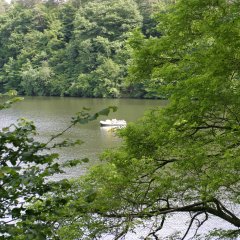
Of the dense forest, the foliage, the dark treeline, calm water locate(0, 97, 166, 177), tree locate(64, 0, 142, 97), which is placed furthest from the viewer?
the dark treeline

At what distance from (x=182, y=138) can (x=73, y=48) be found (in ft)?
164

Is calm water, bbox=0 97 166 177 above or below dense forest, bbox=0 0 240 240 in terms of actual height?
below

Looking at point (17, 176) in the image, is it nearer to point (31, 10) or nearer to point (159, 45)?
point (159, 45)

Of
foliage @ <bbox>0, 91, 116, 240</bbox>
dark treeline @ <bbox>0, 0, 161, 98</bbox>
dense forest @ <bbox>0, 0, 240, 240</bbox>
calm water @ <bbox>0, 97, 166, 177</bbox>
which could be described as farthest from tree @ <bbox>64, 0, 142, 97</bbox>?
foliage @ <bbox>0, 91, 116, 240</bbox>

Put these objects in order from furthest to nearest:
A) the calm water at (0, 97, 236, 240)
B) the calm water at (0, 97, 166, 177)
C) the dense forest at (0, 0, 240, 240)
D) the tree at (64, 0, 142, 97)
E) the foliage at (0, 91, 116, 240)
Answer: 1. the tree at (64, 0, 142, 97)
2. the calm water at (0, 97, 166, 177)
3. the calm water at (0, 97, 236, 240)
4. the dense forest at (0, 0, 240, 240)
5. the foliage at (0, 91, 116, 240)

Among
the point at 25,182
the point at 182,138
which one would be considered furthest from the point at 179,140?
the point at 25,182

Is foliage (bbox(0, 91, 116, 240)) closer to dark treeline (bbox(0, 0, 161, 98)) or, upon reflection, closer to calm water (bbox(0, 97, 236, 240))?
calm water (bbox(0, 97, 236, 240))

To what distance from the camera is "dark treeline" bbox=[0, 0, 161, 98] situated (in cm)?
5094

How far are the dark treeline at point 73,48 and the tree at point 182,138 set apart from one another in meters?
40.0

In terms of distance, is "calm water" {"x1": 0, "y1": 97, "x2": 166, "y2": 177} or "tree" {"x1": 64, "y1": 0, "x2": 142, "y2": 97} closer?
"calm water" {"x1": 0, "y1": 97, "x2": 166, "y2": 177}

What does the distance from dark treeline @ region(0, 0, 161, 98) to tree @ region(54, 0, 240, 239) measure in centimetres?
4004

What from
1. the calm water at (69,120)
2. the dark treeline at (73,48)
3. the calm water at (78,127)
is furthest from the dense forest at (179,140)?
the dark treeline at (73,48)

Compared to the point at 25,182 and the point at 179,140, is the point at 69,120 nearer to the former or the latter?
the point at 179,140

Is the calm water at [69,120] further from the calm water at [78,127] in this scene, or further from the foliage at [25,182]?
the foliage at [25,182]
